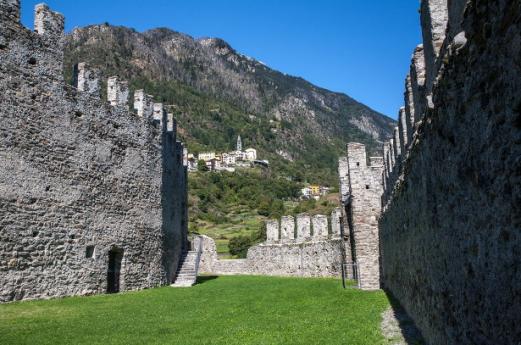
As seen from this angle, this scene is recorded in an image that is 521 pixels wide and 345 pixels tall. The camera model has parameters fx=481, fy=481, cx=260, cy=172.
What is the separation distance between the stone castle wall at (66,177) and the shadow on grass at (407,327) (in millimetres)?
9876

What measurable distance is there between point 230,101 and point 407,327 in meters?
147

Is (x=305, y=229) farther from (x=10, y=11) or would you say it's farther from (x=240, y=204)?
(x=240, y=204)

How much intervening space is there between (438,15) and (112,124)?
13396 millimetres

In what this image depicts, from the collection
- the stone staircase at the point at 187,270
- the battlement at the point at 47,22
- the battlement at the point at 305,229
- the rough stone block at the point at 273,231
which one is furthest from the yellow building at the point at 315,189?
the battlement at the point at 47,22

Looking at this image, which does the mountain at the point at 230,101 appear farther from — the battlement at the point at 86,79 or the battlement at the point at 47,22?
the battlement at the point at 47,22

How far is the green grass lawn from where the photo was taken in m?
7.96

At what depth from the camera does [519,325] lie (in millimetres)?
2574

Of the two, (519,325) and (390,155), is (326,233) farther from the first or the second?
(519,325)

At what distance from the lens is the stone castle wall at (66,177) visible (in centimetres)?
1330

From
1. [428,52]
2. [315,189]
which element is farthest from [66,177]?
[315,189]

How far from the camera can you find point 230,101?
152250 mm

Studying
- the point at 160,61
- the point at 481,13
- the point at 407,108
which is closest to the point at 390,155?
the point at 407,108

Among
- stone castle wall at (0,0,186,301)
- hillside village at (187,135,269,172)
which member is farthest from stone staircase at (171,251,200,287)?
hillside village at (187,135,269,172)

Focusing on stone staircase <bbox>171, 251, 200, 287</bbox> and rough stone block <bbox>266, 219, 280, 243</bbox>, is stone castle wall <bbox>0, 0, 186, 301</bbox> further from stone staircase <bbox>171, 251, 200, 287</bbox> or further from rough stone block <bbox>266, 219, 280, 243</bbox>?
rough stone block <bbox>266, 219, 280, 243</bbox>
